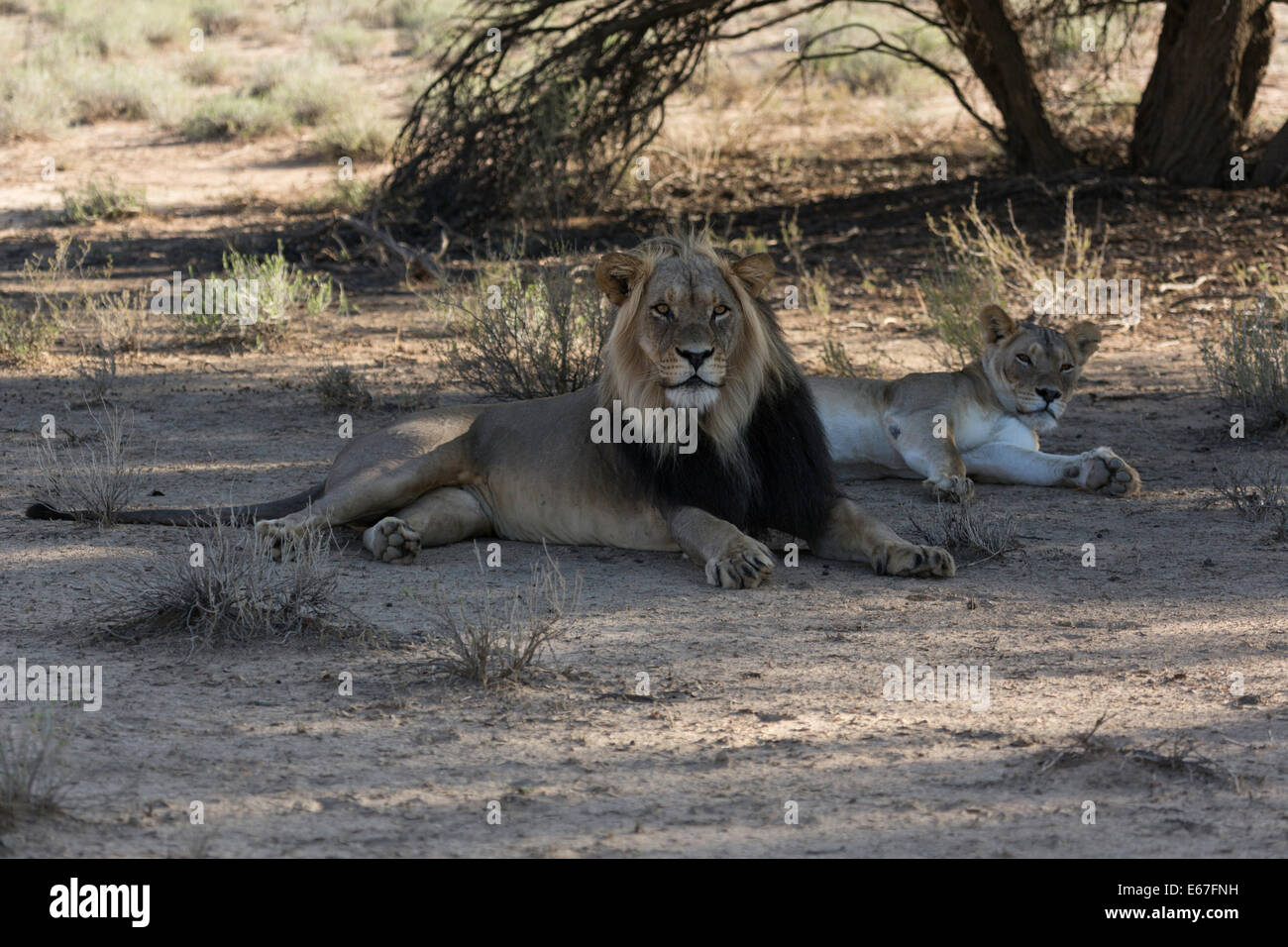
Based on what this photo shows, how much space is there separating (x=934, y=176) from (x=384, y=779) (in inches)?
494

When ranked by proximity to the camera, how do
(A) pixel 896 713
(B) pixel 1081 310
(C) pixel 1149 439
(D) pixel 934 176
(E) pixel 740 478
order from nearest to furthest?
1. (A) pixel 896 713
2. (E) pixel 740 478
3. (C) pixel 1149 439
4. (B) pixel 1081 310
5. (D) pixel 934 176

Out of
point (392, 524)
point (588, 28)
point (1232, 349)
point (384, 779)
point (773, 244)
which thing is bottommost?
point (384, 779)

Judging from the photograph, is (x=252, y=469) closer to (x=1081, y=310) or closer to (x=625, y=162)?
(x=1081, y=310)

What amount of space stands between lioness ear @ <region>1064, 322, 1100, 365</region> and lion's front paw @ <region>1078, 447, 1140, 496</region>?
1.77 ft

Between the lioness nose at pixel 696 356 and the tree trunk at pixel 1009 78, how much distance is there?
879 cm

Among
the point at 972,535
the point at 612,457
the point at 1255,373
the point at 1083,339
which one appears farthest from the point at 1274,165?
Answer: the point at 612,457

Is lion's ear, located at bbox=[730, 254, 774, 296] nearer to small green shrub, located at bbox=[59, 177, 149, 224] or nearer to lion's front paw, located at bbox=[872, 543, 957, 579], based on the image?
lion's front paw, located at bbox=[872, 543, 957, 579]

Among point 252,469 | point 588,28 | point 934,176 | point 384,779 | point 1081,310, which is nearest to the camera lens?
point 384,779

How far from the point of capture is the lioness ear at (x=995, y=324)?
773cm

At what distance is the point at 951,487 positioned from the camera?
743 cm

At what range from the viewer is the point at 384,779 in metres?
4.11

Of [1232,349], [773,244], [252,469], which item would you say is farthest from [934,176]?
[252,469]

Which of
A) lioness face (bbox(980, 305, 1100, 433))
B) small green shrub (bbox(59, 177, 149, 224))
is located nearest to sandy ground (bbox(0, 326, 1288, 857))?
lioness face (bbox(980, 305, 1100, 433))

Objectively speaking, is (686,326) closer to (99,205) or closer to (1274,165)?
(1274,165)
